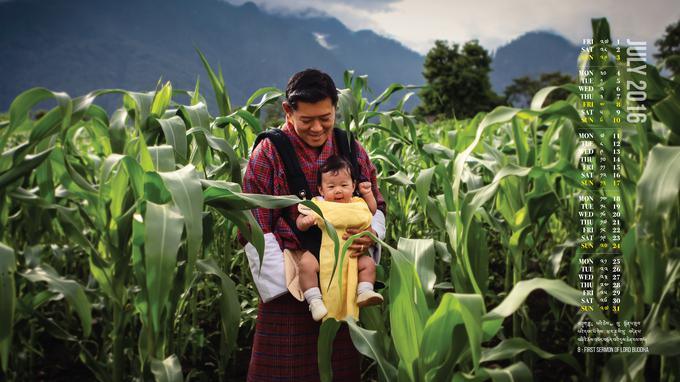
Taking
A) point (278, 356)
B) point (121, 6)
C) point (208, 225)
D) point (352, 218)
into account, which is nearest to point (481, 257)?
point (352, 218)

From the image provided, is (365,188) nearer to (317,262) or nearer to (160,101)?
(317,262)

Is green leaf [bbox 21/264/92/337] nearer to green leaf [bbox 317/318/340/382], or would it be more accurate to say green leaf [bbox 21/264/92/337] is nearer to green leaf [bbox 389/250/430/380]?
green leaf [bbox 317/318/340/382]

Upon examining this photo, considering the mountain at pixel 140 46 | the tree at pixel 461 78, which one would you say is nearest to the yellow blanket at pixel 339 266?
the tree at pixel 461 78

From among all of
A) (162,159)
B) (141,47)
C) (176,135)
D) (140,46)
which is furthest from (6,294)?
(140,46)

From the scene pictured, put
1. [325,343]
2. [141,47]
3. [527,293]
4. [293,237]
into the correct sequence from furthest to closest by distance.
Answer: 1. [141,47]
2. [293,237]
3. [325,343]
4. [527,293]

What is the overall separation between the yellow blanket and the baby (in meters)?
0.01

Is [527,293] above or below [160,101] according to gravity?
below

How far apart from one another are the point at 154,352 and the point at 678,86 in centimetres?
143

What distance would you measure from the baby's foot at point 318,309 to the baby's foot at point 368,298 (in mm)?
88

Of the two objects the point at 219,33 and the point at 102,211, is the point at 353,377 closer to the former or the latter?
the point at 102,211

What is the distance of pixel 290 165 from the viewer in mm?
1289

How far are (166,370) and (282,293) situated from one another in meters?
0.32

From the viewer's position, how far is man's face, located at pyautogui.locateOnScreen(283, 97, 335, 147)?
1228 millimetres

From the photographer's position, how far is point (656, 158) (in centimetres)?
105
